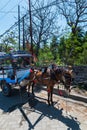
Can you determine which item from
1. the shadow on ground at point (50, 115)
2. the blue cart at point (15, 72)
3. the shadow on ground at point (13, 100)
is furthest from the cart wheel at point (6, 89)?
the shadow on ground at point (50, 115)

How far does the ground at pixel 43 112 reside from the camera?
807 centimetres

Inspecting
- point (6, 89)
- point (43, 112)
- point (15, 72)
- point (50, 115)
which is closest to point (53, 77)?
point (43, 112)

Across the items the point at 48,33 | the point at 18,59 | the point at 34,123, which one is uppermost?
the point at 48,33

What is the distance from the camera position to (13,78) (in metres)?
12.2

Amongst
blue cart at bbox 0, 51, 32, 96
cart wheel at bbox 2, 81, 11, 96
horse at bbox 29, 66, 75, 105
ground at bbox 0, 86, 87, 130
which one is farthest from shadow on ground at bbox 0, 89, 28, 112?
horse at bbox 29, 66, 75, 105

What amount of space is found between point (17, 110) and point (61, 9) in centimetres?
2736

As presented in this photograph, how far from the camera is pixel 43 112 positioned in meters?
9.57

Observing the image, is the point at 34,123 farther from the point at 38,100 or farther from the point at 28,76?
the point at 28,76

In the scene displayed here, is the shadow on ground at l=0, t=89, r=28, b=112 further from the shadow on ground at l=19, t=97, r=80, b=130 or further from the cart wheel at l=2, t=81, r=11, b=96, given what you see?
the shadow on ground at l=19, t=97, r=80, b=130

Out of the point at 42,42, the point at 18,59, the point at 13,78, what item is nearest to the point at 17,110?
the point at 13,78

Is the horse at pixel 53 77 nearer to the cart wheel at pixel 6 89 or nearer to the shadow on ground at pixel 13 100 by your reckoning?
the shadow on ground at pixel 13 100

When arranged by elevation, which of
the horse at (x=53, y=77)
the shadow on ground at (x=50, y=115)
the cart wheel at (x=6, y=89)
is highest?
the horse at (x=53, y=77)

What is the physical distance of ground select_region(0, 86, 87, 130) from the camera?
8070 millimetres

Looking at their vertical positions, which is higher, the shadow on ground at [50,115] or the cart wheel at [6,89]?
the cart wheel at [6,89]
